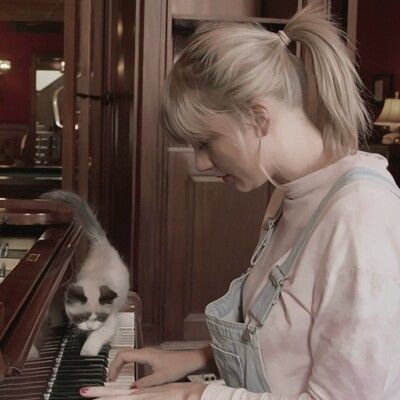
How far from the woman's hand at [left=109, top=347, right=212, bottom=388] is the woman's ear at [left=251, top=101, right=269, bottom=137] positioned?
0.48 metres

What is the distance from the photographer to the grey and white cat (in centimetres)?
139

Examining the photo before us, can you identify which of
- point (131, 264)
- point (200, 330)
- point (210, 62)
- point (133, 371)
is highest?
point (210, 62)

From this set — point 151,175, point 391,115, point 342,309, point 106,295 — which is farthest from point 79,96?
point 391,115

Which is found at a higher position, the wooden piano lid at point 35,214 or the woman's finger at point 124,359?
the wooden piano lid at point 35,214

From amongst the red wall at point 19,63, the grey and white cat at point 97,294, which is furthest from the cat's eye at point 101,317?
the red wall at point 19,63

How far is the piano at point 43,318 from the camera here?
105cm

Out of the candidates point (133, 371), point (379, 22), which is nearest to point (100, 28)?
point (133, 371)

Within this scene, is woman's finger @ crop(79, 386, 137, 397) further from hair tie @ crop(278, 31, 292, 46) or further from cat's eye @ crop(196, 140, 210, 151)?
hair tie @ crop(278, 31, 292, 46)

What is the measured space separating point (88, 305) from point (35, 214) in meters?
0.49

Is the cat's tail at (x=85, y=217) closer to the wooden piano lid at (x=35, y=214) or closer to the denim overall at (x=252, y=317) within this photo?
the wooden piano lid at (x=35, y=214)

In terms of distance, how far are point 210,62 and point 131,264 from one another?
2481 millimetres

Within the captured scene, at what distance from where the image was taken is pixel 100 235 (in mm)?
1662

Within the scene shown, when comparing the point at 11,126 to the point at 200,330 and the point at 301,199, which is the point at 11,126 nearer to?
the point at 200,330

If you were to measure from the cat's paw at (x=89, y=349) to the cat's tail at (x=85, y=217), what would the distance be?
0.29m
